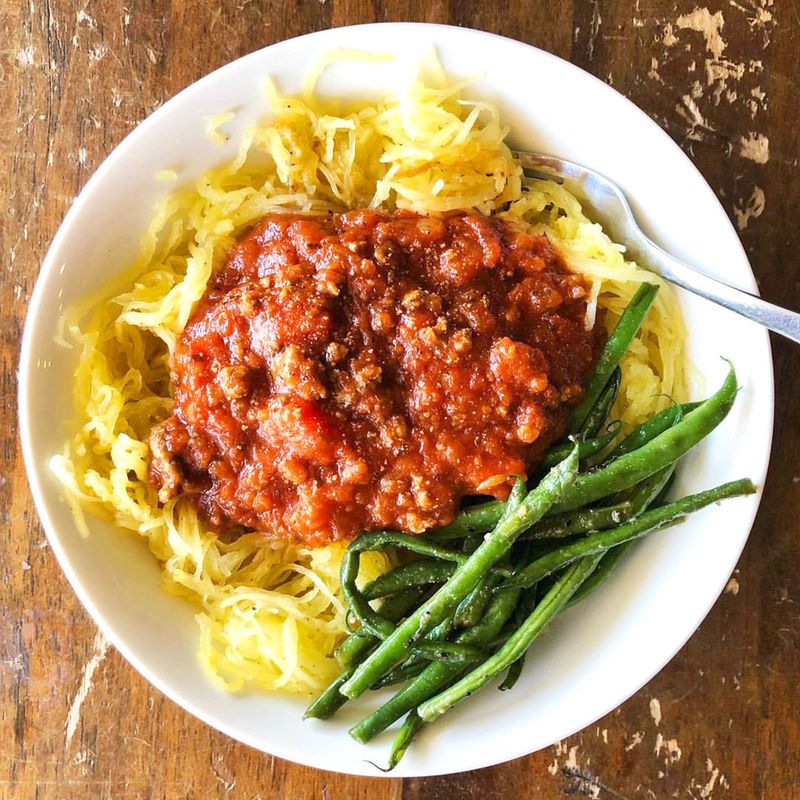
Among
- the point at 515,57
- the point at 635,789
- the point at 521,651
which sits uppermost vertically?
the point at 515,57

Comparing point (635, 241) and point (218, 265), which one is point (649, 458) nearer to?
point (635, 241)

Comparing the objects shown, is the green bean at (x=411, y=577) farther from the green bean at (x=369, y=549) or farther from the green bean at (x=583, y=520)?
the green bean at (x=583, y=520)

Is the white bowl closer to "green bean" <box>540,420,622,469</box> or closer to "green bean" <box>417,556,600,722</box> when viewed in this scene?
"green bean" <box>417,556,600,722</box>

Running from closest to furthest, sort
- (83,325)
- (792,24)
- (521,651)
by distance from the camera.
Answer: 1. (521,651)
2. (83,325)
3. (792,24)

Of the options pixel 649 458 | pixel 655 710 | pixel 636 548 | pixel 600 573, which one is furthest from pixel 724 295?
pixel 655 710

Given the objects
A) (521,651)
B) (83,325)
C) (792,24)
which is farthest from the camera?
(792,24)

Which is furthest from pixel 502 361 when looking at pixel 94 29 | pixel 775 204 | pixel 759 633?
pixel 94 29

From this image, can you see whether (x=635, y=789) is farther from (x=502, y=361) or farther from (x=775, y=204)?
(x=775, y=204)

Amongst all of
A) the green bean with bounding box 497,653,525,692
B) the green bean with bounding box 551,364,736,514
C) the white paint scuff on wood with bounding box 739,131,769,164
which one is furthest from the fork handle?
the green bean with bounding box 497,653,525,692

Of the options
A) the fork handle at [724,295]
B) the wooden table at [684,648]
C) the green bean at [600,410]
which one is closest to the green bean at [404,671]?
the wooden table at [684,648]
